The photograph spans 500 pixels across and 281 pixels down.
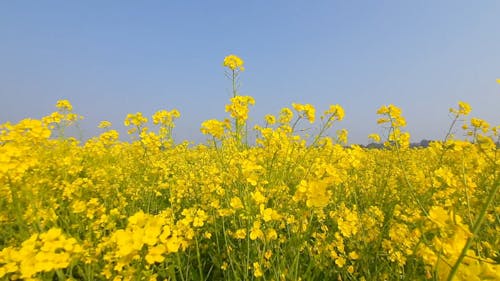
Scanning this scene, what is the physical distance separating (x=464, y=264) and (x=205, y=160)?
416 cm

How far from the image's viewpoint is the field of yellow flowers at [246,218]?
1039 millimetres

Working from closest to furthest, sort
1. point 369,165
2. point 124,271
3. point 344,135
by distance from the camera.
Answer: point 124,271 < point 344,135 < point 369,165

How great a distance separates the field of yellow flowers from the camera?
40.9 inches

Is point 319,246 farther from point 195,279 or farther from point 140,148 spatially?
point 140,148

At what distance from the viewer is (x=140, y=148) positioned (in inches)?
136

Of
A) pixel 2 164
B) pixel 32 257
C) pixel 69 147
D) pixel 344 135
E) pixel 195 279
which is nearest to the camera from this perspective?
pixel 32 257

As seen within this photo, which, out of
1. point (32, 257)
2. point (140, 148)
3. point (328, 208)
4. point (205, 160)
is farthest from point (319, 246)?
point (205, 160)

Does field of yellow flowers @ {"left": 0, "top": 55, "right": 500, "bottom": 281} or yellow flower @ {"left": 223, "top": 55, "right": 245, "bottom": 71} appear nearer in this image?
field of yellow flowers @ {"left": 0, "top": 55, "right": 500, "bottom": 281}

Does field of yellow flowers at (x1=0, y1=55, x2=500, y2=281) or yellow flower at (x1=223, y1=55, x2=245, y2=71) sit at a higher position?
yellow flower at (x1=223, y1=55, x2=245, y2=71)

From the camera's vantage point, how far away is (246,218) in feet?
6.17

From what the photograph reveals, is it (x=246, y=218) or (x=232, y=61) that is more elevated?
(x=232, y=61)

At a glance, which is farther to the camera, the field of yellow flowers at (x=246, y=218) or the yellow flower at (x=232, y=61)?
the yellow flower at (x=232, y=61)

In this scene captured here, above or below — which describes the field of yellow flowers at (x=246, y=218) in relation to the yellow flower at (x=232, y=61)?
below

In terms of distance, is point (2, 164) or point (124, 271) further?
point (2, 164)
